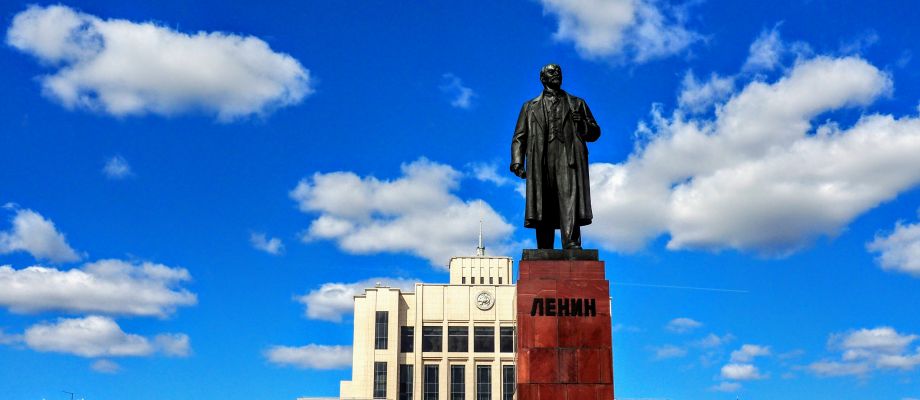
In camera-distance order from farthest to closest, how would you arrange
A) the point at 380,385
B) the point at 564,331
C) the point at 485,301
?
1. the point at 485,301
2. the point at 380,385
3. the point at 564,331

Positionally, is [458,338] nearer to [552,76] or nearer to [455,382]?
[455,382]

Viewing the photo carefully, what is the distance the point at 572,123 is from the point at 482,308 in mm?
75826

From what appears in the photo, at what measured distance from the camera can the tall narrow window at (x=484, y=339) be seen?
A: 88.9m

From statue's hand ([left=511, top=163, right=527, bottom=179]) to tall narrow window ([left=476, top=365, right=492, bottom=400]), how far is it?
74.3 metres

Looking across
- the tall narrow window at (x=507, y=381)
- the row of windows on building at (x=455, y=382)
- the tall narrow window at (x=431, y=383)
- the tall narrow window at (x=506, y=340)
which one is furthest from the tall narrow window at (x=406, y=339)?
the tall narrow window at (x=507, y=381)

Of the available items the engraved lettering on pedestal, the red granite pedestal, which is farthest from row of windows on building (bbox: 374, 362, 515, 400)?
the engraved lettering on pedestal

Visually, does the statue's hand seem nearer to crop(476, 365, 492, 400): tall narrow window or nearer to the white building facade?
the white building facade

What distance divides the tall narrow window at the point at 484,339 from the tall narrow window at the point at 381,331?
27.5 feet

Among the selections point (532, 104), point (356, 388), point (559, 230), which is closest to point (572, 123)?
point (532, 104)

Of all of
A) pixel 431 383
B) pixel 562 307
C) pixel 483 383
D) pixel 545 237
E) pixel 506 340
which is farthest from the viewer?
pixel 506 340

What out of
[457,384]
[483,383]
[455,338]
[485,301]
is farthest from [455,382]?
[485,301]

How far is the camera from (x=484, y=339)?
293 feet

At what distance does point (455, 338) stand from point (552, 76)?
75709mm

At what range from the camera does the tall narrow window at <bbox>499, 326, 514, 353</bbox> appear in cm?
8850
